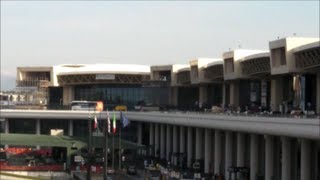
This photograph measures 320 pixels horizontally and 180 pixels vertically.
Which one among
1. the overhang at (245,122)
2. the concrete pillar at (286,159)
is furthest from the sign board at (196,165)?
the concrete pillar at (286,159)

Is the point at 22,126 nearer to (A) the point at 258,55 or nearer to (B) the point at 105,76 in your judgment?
(B) the point at 105,76

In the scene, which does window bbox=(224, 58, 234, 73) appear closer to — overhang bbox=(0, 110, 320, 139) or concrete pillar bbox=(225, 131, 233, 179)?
overhang bbox=(0, 110, 320, 139)

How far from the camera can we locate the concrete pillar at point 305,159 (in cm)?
4756

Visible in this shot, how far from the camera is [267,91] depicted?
81.2 metres

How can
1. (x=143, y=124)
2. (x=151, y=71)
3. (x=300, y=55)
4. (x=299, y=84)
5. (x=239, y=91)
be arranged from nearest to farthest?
(x=300, y=55), (x=299, y=84), (x=239, y=91), (x=143, y=124), (x=151, y=71)

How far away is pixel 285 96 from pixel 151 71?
2036 inches

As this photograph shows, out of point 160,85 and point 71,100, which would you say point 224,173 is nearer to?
point 160,85

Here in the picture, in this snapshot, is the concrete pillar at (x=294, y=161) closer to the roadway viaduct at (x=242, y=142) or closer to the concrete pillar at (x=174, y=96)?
the roadway viaduct at (x=242, y=142)

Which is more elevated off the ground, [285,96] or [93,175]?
[285,96]

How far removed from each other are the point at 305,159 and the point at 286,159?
11.4 feet

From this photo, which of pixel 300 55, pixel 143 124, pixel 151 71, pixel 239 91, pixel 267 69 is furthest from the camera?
pixel 151 71

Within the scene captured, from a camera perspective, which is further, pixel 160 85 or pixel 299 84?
pixel 160 85

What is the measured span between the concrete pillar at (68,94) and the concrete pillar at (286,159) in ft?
268

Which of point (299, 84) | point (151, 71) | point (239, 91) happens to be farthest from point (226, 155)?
point (151, 71)
